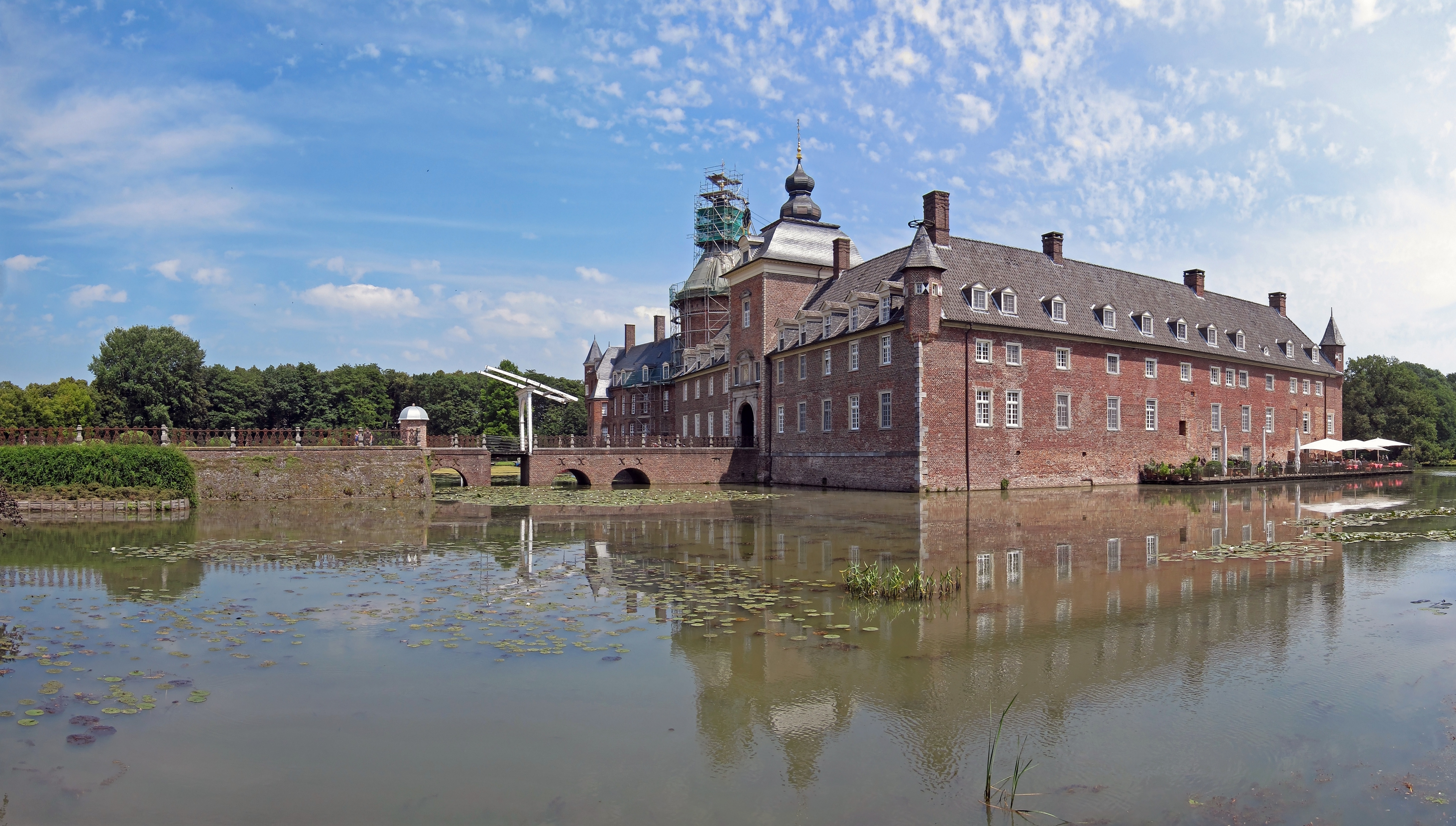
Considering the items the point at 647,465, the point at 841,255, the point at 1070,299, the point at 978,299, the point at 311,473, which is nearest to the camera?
the point at 311,473

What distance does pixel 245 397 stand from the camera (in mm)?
68875

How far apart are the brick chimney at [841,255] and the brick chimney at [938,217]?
7.73m

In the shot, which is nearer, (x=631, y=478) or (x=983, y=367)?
(x=983, y=367)

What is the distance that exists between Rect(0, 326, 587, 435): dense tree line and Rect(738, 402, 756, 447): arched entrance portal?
32.5m

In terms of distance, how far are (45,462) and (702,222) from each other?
45.1 meters

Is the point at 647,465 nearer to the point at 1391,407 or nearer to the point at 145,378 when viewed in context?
the point at 145,378

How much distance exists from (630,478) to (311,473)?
21573mm

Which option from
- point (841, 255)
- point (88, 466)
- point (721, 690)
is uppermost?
point (841, 255)

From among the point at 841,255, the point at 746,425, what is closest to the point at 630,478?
the point at 746,425

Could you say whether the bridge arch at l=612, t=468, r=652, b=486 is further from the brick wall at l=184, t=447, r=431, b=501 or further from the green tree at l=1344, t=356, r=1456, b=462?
the green tree at l=1344, t=356, r=1456, b=462

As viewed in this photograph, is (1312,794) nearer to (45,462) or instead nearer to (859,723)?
(859,723)

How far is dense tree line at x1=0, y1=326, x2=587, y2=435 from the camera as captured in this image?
59719 millimetres

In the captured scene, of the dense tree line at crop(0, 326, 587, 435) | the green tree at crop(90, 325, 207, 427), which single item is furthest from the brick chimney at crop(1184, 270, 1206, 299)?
the green tree at crop(90, 325, 207, 427)

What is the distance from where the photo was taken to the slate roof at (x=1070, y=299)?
3375 cm
